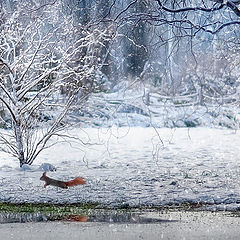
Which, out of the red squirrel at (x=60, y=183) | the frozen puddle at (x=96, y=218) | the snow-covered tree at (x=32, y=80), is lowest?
the frozen puddle at (x=96, y=218)

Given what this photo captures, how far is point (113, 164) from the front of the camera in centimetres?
1119

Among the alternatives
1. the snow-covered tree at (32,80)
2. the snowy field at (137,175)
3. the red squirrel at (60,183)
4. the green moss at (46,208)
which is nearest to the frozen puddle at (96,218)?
the green moss at (46,208)

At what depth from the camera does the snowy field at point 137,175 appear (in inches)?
288

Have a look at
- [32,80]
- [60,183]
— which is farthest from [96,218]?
[32,80]

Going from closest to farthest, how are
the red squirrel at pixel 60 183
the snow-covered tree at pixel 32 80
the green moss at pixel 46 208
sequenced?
the green moss at pixel 46 208 < the red squirrel at pixel 60 183 < the snow-covered tree at pixel 32 80

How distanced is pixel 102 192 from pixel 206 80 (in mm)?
18623

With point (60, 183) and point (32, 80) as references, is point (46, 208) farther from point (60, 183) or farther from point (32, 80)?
point (32, 80)

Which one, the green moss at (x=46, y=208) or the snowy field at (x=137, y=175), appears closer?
the green moss at (x=46, y=208)

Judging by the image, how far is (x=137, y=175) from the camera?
9367 millimetres

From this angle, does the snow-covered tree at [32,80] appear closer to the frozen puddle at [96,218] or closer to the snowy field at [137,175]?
the snowy field at [137,175]

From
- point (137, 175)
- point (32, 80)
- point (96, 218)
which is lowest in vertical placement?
point (96, 218)

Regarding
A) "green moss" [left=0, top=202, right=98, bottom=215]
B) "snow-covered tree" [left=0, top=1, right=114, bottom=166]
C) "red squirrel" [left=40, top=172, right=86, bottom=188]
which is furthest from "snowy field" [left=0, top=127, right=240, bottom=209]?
"snow-covered tree" [left=0, top=1, right=114, bottom=166]

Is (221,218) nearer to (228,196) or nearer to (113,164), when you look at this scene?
(228,196)

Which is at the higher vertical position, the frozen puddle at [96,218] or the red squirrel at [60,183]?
the red squirrel at [60,183]
